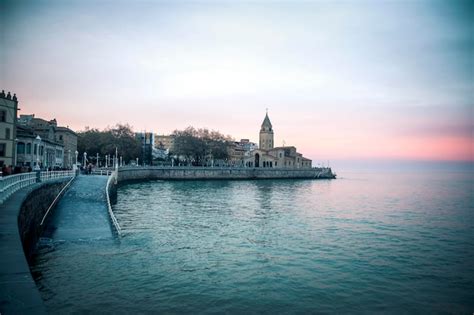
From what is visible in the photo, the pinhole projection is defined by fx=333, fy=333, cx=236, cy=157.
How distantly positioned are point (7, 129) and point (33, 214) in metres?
28.3

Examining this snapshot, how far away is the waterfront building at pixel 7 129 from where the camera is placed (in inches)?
1549

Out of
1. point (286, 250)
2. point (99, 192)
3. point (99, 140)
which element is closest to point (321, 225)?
point (286, 250)

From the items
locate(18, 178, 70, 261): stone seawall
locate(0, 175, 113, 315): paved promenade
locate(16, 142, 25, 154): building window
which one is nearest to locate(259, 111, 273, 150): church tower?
locate(16, 142, 25, 154): building window

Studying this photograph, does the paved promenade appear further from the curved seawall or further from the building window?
the building window

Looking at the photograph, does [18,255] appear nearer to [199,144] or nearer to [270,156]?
[199,144]

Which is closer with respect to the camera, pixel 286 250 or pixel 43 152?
pixel 286 250

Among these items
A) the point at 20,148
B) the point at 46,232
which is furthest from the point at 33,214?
the point at 20,148

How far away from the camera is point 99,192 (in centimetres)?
2888

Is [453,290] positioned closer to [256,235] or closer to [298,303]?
[298,303]

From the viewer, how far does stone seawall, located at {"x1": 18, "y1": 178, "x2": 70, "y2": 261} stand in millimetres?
14610

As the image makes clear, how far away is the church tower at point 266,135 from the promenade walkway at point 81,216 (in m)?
103

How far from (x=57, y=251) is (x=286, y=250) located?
1204cm

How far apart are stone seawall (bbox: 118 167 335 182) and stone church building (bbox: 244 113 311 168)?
6120 millimetres

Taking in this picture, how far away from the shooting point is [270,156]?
119 metres
